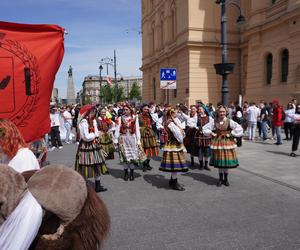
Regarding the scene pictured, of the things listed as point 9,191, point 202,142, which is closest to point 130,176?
point 202,142

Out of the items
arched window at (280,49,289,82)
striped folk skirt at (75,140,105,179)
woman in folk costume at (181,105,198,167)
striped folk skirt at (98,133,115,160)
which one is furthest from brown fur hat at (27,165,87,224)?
arched window at (280,49,289,82)

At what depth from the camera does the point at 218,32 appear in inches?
1014

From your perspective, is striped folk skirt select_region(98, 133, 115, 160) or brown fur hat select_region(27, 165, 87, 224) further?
striped folk skirt select_region(98, 133, 115, 160)

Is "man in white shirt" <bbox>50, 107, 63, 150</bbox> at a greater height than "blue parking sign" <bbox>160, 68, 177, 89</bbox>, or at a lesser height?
lesser

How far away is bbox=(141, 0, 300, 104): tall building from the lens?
60.7 ft

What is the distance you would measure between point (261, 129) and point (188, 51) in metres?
11.9

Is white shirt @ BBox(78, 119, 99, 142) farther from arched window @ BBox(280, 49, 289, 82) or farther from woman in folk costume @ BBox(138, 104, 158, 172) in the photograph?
arched window @ BBox(280, 49, 289, 82)

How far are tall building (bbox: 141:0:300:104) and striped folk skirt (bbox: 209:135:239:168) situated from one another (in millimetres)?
6624

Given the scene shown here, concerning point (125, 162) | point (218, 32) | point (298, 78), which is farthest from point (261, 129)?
point (218, 32)

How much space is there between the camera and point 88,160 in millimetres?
6371

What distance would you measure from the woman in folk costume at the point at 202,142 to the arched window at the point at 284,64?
12.4 metres

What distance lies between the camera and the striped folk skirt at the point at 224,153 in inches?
265

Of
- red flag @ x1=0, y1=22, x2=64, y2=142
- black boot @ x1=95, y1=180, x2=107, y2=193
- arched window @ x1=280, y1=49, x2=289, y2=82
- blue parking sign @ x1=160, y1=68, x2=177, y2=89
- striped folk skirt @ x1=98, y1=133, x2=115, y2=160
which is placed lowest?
black boot @ x1=95, y1=180, x2=107, y2=193

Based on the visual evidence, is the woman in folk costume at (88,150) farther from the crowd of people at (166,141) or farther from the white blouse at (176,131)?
the white blouse at (176,131)
